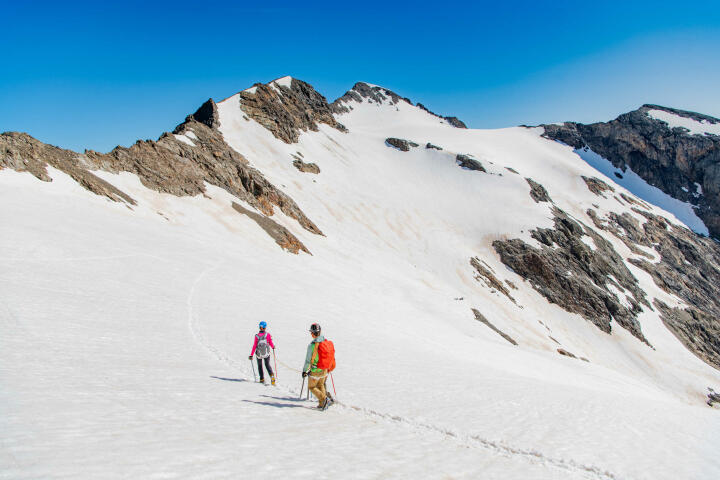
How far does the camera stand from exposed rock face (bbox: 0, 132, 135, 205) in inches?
1168

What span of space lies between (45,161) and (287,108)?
238 ft

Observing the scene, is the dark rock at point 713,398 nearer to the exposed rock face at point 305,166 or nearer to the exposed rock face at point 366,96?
the exposed rock face at point 305,166

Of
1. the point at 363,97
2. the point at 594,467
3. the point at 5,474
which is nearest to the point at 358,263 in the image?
the point at 594,467

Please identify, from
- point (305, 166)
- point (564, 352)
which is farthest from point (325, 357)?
point (305, 166)

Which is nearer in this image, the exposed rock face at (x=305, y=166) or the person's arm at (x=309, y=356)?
the person's arm at (x=309, y=356)

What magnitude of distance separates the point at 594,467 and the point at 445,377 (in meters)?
7.76

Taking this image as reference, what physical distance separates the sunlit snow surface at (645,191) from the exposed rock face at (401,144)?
77285 millimetres

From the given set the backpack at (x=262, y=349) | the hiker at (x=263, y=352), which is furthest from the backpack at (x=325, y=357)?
the backpack at (x=262, y=349)

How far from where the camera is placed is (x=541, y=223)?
77562mm

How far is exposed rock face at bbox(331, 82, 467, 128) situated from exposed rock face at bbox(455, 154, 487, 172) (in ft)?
228

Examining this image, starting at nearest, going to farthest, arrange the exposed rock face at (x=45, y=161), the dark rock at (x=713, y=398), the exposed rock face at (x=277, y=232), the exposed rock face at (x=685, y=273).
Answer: the exposed rock face at (x=45, y=161) < the exposed rock face at (x=277, y=232) < the dark rock at (x=713, y=398) < the exposed rock face at (x=685, y=273)

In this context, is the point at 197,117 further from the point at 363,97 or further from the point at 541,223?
the point at 363,97

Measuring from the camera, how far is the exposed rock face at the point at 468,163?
10124 cm

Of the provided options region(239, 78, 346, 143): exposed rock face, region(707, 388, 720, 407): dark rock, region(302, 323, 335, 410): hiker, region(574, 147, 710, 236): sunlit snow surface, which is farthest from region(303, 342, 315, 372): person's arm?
region(574, 147, 710, 236): sunlit snow surface
